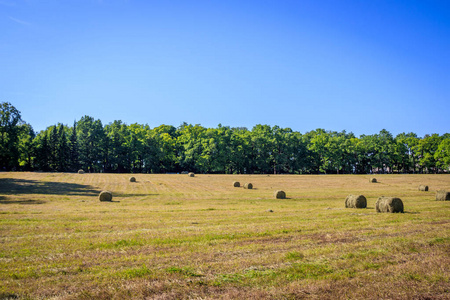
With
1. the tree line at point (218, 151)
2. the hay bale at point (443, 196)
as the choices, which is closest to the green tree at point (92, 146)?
the tree line at point (218, 151)

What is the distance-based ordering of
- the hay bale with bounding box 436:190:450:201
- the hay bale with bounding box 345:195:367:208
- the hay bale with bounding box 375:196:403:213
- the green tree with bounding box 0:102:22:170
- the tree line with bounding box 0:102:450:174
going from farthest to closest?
the tree line with bounding box 0:102:450:174, the green tree with bounding box 0:102:22:170, the hay bale with bounding box 436:190:450:201, the hay bale with bounding box 345:195:367:208, the hay bale with bounding box 375:196:403:213

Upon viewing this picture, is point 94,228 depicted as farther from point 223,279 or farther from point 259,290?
point 259,290

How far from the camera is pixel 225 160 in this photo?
95.8 meters

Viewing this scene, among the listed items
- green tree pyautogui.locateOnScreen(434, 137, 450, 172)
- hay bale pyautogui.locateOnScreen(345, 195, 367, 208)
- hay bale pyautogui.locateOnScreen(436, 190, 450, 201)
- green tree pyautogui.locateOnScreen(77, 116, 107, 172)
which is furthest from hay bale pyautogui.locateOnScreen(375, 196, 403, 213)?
green tree pyautogui.locateOnScreen(434, 137, 450, 172)

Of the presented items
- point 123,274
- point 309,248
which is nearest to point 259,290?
point 123,274

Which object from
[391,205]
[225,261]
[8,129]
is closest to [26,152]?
[8,129]

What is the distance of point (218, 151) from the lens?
9550 cm

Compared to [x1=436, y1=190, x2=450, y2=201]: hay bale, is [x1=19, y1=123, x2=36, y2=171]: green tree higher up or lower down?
higher up

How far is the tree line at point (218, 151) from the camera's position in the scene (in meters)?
93.0

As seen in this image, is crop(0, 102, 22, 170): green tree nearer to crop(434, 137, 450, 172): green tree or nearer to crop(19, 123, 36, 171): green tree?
crop(19, 123, 36, 171): green tree

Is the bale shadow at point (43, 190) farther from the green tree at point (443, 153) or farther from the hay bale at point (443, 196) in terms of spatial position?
the green tree at point (443, 153)

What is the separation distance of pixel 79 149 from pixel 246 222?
91879 mm

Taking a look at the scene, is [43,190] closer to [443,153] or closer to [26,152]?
[26,152]

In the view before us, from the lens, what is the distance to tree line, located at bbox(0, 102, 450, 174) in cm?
9300
